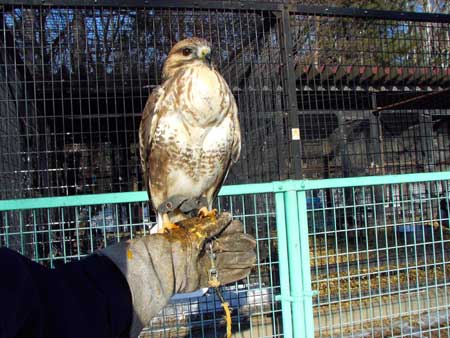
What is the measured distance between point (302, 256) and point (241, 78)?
326 centimetres

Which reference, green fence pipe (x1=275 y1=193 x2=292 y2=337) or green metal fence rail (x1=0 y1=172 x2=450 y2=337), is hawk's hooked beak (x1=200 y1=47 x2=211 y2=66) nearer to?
green metal fence rail (x1=0 y1=172 x2=450 y2=337)

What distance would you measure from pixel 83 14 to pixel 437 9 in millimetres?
10509

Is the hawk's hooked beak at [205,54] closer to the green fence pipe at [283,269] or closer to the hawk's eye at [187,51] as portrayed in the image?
the hawk's eye at [187,51]

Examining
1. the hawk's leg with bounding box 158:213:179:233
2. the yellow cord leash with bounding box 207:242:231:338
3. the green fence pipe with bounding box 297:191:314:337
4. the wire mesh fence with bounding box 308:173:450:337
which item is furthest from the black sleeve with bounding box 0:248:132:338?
the wire mesh fence with bounding box 308:173:450:337

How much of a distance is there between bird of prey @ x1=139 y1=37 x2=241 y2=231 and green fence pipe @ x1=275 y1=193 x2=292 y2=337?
0.41 meters

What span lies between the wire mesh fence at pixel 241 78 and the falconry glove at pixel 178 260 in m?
1.98

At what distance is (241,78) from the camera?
17.3 ft

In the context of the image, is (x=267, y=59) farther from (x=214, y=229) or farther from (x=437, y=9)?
(x=437, y=9)

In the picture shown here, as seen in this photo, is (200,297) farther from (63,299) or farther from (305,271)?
(63,299)

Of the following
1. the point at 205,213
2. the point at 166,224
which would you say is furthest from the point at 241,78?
the point at 166,224

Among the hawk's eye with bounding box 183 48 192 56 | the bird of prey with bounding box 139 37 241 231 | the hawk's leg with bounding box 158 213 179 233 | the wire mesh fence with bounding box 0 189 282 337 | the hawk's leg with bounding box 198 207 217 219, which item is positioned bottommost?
the wire mesh fence with bounding box 0 189 282 337

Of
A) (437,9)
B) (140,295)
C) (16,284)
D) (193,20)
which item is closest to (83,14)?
(193,20)

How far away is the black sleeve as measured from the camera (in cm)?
94

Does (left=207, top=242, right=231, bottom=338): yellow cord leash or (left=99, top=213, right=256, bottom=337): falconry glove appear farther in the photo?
(left=207, top=242, right=231, bottom=338): yellow cord leash
